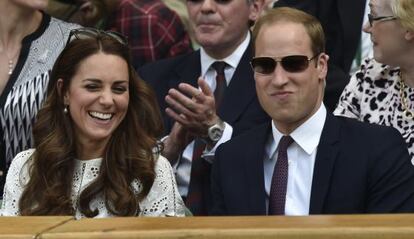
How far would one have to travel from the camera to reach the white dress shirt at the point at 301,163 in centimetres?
476

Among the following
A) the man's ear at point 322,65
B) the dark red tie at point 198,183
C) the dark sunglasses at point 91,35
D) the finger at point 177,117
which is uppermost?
the dark sunglasses at point 91,35

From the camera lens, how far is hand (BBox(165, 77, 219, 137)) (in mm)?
5500

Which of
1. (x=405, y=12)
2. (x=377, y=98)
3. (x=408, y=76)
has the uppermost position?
(x=405, y=12)

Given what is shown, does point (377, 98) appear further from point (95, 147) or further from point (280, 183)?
point (95, 147)

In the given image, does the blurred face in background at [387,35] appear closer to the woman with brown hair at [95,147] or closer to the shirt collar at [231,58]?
the shirt collar at [231,58]

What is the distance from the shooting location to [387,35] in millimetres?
5316

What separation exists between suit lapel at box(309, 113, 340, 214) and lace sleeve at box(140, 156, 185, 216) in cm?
60

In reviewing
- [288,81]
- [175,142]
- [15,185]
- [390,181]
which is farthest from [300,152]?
[15,185]

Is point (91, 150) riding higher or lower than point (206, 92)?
lower

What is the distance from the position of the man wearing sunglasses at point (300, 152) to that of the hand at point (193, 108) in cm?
56

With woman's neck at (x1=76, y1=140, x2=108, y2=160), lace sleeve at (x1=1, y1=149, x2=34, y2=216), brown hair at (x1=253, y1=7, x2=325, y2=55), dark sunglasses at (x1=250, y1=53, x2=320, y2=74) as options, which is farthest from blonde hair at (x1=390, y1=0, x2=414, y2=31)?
lace sleeve at (x1=1, y1=149, x2=34, y2=216)

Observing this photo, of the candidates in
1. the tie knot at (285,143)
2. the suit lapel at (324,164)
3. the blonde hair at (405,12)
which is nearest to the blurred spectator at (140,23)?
Result: the blonde hair at (405,12)

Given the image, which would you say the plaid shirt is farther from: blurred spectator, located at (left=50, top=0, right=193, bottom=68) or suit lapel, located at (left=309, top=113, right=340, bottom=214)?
suit lapel, located at (left=309, top=113, right=340, bottom=214)

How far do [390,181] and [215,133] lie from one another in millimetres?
1195
